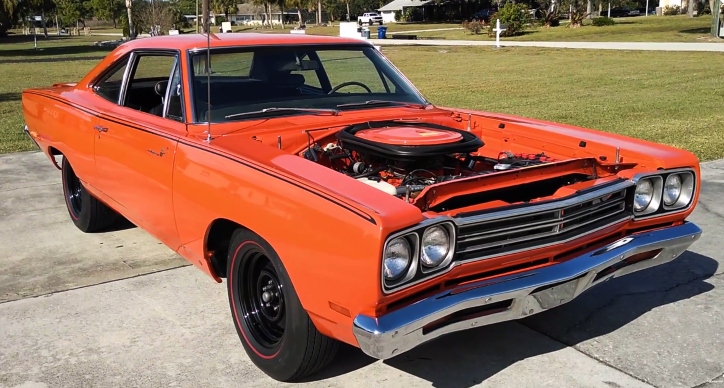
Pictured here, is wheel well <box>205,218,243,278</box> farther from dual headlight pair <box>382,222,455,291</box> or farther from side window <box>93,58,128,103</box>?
side window <box>93,58,128,103</box>

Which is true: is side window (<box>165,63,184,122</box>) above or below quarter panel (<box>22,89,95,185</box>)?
above

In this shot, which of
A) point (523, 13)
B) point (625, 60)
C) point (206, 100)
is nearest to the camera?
point (206, 100)

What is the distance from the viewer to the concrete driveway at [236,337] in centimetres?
332

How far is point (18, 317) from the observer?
4.01 m

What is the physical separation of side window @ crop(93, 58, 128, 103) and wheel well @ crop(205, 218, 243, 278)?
1.70 m

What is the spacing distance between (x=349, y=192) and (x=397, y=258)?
1.07 feet

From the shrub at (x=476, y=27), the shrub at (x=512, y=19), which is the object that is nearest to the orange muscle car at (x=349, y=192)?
the shrub at (x=512, y=19)

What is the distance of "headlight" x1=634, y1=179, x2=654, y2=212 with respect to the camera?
3.58 metres

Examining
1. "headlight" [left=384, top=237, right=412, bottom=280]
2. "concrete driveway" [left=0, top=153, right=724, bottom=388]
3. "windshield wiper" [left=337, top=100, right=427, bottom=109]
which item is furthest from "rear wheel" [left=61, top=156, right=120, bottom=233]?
"headlight" [left=384, top=237, right=412, bottom=280]

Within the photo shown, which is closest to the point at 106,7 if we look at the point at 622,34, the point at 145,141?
the point at 622,34

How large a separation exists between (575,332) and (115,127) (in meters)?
2.92

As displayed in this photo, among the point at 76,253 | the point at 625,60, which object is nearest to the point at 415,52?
the point at 625,60

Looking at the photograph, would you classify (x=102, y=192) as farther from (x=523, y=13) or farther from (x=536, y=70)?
(x=523, y=13)

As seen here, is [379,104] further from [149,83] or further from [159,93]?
[149,83]
